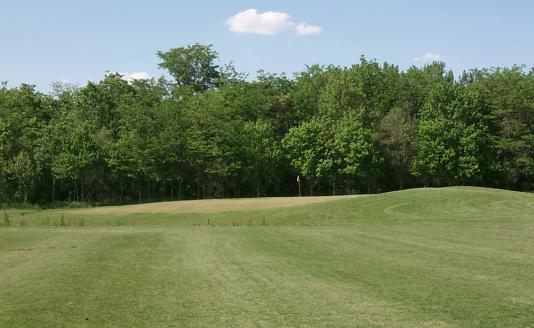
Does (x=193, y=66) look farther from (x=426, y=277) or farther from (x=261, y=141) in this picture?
(x=426, y=277)

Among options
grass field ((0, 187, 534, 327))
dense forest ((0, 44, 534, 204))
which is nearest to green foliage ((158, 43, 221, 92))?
dense forest ((0, 44, 534, 204))

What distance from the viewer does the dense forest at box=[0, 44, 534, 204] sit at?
70.9 m

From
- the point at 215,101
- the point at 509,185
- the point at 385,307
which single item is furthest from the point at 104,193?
the point at 385,307

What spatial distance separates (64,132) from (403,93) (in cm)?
4862

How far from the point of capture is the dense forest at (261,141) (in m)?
70.9

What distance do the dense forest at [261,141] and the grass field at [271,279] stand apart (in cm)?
4473

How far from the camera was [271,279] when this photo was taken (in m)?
12.5

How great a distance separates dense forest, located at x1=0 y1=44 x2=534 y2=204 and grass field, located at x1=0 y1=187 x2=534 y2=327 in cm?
4473

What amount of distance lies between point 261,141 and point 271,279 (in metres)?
62.1

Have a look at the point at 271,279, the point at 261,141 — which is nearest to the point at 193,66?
the point at 261,141

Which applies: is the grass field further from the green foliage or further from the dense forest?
the green foliage

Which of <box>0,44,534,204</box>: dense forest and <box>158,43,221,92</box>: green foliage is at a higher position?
<box>158,43,221,92</box>: green foliage

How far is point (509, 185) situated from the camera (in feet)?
247

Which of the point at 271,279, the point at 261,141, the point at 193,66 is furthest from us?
the point at 193,66
